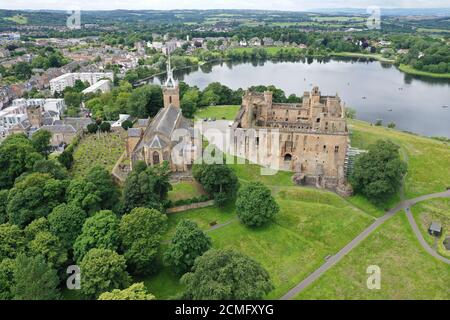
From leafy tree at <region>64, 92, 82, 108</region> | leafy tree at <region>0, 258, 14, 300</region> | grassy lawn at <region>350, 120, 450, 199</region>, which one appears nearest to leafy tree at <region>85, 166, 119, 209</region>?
leafy tree at <region>0, 258, 14, 300</region>

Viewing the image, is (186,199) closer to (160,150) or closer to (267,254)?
(160,150)

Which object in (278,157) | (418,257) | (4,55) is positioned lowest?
(418,257)

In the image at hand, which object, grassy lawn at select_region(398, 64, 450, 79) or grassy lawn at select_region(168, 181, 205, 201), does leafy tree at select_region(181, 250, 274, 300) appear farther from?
grassy lawn at select_region(398, 64, 450, 79)

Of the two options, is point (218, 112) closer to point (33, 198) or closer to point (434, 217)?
point (33, 198)

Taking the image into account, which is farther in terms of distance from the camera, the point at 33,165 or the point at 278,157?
the point at 278,157

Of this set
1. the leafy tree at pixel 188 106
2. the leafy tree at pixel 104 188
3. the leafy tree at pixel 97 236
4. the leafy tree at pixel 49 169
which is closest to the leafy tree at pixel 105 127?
the leafy tree at pixel 188 106
